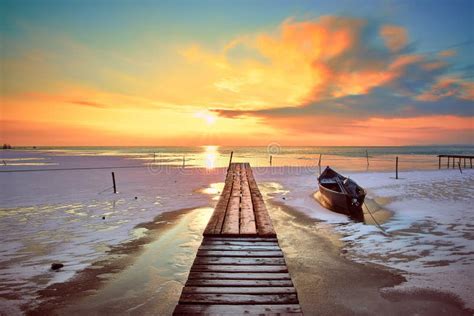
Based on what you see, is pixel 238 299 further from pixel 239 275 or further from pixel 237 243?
pixel 237 243

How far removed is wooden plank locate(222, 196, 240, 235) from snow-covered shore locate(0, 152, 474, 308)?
11.9 feet

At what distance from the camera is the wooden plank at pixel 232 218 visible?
7578mm

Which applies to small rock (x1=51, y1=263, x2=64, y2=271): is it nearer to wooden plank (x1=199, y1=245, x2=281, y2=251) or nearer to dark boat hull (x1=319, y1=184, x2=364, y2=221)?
wooden plank (x1=199, y1=245, x2=281, y2=251)

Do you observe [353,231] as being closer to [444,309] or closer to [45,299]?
[444,309]

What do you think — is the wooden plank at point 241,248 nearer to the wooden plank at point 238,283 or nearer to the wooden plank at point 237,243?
the wooden plank at point 237,243

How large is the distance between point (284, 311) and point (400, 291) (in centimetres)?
398

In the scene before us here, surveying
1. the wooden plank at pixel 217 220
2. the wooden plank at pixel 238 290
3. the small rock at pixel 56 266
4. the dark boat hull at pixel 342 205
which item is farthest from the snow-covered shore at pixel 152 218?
the wooden plank at pixel 238 290

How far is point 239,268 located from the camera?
17.3ft

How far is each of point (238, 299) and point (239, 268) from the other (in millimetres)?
1114

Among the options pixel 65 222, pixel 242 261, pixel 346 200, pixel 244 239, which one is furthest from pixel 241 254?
pixel 65 222

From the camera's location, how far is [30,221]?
40.5ft

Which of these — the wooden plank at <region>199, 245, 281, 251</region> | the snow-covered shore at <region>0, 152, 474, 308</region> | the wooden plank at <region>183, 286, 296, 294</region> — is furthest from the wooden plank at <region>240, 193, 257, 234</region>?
the snow-covered shore at <region>0, 152, 474, 308</region>

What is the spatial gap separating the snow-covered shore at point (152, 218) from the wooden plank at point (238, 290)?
13.0ft

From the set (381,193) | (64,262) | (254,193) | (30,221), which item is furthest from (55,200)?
(381,193)
